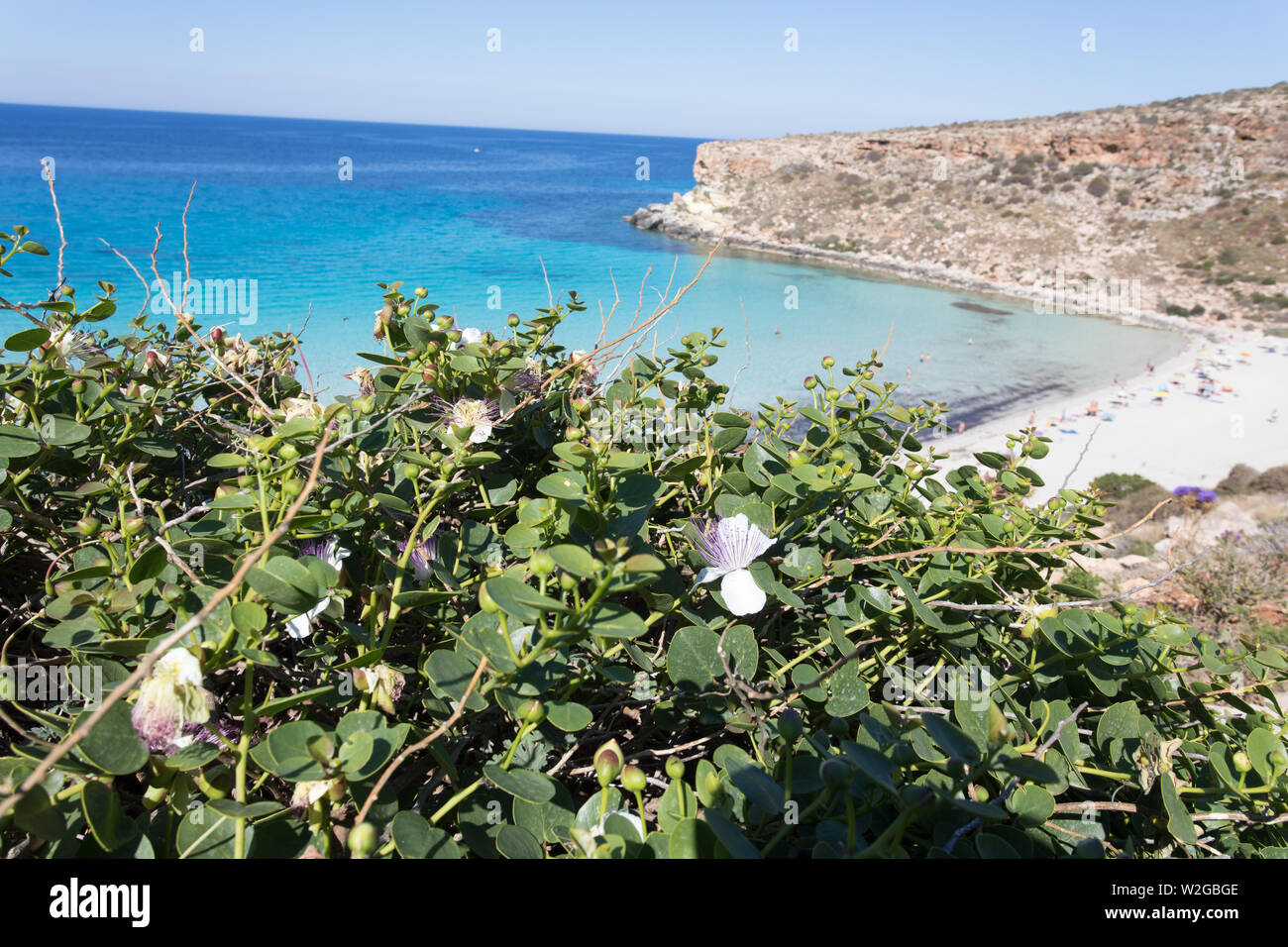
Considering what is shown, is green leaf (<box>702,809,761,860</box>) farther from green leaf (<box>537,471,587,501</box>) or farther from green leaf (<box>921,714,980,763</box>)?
green leaf (<box>537,471,587,501</box>)

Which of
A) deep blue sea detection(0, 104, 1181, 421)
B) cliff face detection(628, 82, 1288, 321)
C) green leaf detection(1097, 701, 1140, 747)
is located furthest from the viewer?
cliff face detection(628, 82, 1288, 321)

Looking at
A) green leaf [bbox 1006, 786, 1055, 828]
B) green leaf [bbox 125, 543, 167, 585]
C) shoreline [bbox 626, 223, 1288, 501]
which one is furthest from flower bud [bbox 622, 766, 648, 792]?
shoreline [bbox 626, 223, 1288, 501]

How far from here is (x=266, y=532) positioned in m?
0.73

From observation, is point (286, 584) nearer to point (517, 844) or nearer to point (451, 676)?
point (451, 676)

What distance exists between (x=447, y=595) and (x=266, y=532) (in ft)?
0.65

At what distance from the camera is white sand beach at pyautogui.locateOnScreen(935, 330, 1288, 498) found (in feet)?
38.6

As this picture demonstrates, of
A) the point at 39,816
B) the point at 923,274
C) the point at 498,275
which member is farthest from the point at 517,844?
the point at 923,274

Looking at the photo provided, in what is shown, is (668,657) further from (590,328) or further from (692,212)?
(692,212)

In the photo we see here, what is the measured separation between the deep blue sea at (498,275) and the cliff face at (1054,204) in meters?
3.09

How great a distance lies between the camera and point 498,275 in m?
23.4

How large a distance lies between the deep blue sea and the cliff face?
3090mm

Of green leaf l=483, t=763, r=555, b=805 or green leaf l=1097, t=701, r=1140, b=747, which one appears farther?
green leaf l=1097, t=701, r=1140, b=747
